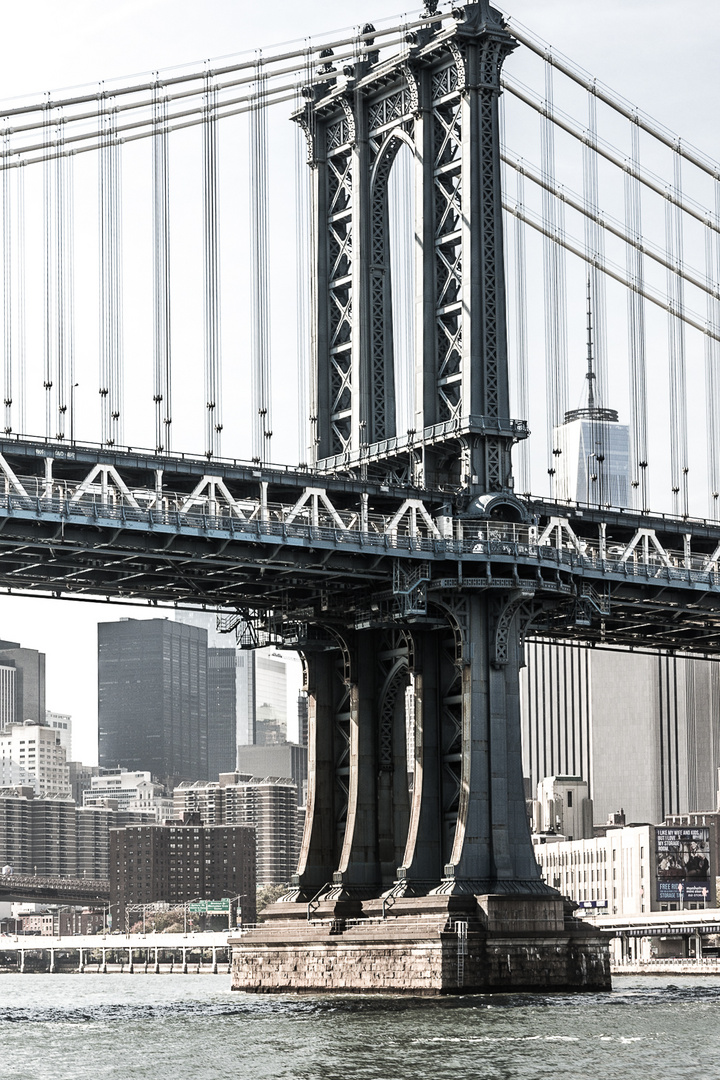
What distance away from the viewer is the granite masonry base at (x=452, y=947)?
87875 millimetres

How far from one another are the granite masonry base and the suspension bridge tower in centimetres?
10

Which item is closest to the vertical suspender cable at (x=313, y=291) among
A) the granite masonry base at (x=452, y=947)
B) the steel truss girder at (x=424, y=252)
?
the steel truss girder at (x=424, y=252)

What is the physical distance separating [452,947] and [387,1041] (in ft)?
60.3

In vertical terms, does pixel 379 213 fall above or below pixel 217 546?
above

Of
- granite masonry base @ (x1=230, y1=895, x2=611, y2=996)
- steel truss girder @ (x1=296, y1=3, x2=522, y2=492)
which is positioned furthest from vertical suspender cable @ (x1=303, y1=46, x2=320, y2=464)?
granite masonry base @ (x1=230, y1=895, x2=611, y2=996)

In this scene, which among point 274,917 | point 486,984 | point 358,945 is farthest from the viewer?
point 274,917

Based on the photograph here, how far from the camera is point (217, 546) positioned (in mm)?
88312

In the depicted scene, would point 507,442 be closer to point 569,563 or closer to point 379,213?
point 569,563

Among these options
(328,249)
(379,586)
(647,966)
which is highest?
(328,249)

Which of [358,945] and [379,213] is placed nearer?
[358,945]

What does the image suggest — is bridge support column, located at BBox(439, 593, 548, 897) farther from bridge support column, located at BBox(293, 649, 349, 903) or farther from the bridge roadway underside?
bridge support column, located at BBox(293, 649, 349, 903)

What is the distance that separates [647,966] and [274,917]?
92046 millimetres

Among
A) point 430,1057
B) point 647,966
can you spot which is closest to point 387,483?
point 430,1057

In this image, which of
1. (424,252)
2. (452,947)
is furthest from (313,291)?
(452,947)
